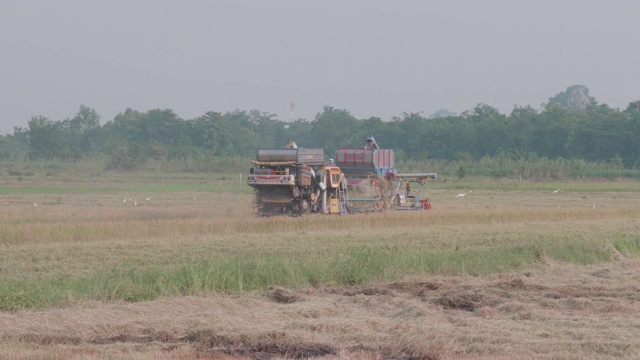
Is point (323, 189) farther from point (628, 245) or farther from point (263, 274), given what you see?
point (263, 274)

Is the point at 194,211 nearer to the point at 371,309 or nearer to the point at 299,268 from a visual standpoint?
the point at 299,268

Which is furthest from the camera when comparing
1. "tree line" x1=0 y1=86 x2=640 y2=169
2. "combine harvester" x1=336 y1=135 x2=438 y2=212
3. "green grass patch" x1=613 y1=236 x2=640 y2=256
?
"tree line" x1=0 y1=86 x2=640 y2=169

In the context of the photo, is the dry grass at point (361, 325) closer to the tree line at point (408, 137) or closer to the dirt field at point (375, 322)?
the dirt field at point (375, 322)

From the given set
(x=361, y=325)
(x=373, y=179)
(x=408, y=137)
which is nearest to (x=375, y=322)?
(x=361, y=325)

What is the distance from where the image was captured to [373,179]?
2914cm

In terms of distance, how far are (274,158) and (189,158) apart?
44806mm

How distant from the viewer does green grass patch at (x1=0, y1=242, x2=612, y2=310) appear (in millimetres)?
12258

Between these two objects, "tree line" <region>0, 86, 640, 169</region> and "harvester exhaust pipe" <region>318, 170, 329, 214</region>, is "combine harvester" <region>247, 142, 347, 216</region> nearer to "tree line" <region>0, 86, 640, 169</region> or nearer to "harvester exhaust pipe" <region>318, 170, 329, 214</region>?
"harvester exhaust pipe" <region>318, 170, 329, 214</region>

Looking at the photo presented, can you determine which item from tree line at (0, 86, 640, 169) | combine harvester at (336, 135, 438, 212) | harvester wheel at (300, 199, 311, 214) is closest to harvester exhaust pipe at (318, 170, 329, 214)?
harvester wheel at (300, 199, 311, 214)

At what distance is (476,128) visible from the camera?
85.5 metres

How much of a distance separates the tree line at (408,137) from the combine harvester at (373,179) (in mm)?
42612

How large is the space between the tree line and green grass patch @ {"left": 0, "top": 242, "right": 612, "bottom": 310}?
5595cm

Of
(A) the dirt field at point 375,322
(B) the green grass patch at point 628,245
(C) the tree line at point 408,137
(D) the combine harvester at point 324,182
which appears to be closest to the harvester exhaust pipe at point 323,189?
(D) the combine harvester at point 324,182

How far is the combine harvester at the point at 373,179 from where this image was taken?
28953mm
